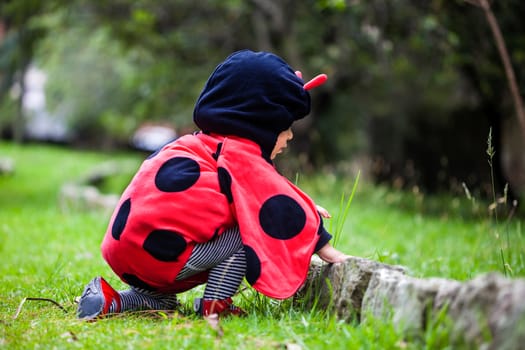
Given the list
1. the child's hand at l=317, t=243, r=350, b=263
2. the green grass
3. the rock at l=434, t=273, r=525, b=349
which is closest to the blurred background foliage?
the green grass

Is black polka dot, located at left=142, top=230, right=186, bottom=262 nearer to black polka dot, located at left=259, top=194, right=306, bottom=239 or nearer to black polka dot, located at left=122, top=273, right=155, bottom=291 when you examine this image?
black polka dot, located at left=122, top=273, right=155, bottom=291

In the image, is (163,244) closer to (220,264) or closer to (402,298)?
(220,264)

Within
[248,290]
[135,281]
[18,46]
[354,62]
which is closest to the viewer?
[135,281]

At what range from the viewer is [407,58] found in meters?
10.8

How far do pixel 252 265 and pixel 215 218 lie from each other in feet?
0.88

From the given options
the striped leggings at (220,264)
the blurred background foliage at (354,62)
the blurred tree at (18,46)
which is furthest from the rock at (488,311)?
the blurred tree at (18,46)

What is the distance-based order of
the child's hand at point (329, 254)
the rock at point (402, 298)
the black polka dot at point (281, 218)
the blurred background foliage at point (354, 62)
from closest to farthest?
the rock at point (402, 298) → the black polka dot at point (281, 218) → the child's hand at point (329, 254) → the blurred background foliage at point (354, 62)

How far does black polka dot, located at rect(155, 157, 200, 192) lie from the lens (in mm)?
2836

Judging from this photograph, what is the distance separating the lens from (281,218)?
281 cm

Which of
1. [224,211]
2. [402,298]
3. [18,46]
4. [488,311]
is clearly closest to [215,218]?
[224,211]

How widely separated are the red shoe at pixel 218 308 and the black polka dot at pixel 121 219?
1.60ft

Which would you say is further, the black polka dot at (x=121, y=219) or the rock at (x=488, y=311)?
the black polka dot at (x=121, y=219)

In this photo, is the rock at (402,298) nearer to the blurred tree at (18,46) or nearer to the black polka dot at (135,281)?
the black polka dot at (135,281)

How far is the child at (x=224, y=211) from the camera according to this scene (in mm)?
2791
